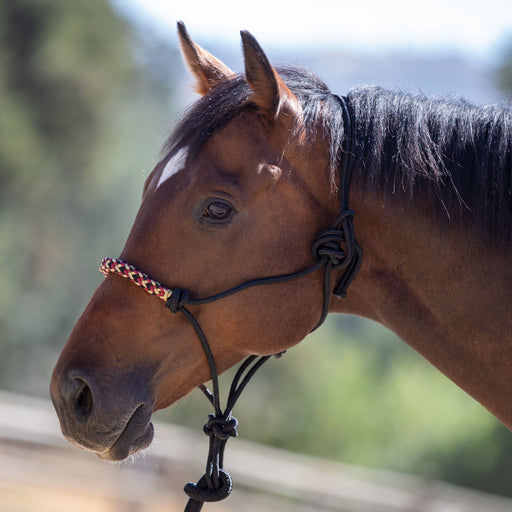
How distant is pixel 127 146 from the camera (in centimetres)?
2025

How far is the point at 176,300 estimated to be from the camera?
6.89 feet

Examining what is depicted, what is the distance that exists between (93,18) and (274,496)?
47.0 feet

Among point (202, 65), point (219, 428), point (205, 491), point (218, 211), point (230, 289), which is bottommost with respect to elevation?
point (205, 491)

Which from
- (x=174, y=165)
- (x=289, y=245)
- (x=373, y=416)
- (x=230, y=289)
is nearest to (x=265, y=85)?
(x=174, y=165)

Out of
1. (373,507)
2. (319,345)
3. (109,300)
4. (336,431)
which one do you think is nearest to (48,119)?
(319,345)

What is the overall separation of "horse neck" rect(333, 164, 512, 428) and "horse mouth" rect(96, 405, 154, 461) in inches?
35.6

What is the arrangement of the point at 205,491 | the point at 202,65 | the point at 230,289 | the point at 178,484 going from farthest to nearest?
the point at 178,484 < the point at 202,65 < the point at 205,491 < the point at 230,289

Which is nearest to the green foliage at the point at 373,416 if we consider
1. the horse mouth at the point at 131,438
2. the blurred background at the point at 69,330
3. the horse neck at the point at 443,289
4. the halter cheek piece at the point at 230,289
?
the blurred background at the point at 69,330

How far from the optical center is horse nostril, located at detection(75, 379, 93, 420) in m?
2.04

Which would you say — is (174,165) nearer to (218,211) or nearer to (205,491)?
(218,211)

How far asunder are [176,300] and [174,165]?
Result: 18.9 inches

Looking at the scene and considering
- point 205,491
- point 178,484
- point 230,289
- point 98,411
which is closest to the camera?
point 98,411

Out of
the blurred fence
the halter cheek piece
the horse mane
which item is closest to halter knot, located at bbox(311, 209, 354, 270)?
the halter cheek piece

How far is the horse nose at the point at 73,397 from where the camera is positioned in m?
2.03
